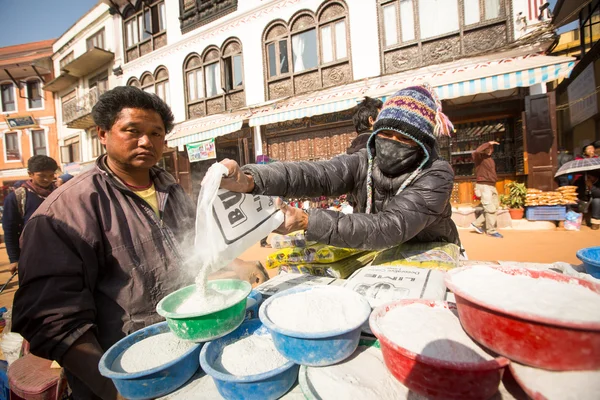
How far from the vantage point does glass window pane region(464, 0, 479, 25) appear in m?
6.83

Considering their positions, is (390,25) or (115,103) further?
(390,25)

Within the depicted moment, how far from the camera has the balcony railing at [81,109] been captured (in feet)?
50.0

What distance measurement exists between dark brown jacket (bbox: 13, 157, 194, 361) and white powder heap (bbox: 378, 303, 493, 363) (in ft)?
3.89

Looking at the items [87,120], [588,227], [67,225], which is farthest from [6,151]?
[588,227]

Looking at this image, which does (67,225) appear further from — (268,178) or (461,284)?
(461,284)

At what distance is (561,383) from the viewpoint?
0.61m

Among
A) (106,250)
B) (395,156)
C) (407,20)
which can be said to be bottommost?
(106,250)

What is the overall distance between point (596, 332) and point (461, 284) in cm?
35

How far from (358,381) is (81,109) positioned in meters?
20.6

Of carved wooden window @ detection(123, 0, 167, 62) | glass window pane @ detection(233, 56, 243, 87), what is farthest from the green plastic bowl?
carved wooden window @ detection(123, 0, 167, 62)

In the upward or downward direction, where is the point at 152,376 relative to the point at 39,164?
downward

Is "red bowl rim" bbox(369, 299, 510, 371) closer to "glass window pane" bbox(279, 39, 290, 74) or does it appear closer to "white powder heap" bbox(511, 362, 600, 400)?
"white powder heap" bbox(511, 362, 600, 400)

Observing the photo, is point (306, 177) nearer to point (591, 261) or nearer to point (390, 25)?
point (591, 261)

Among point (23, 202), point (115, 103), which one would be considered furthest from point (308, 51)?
point (115, 103)
